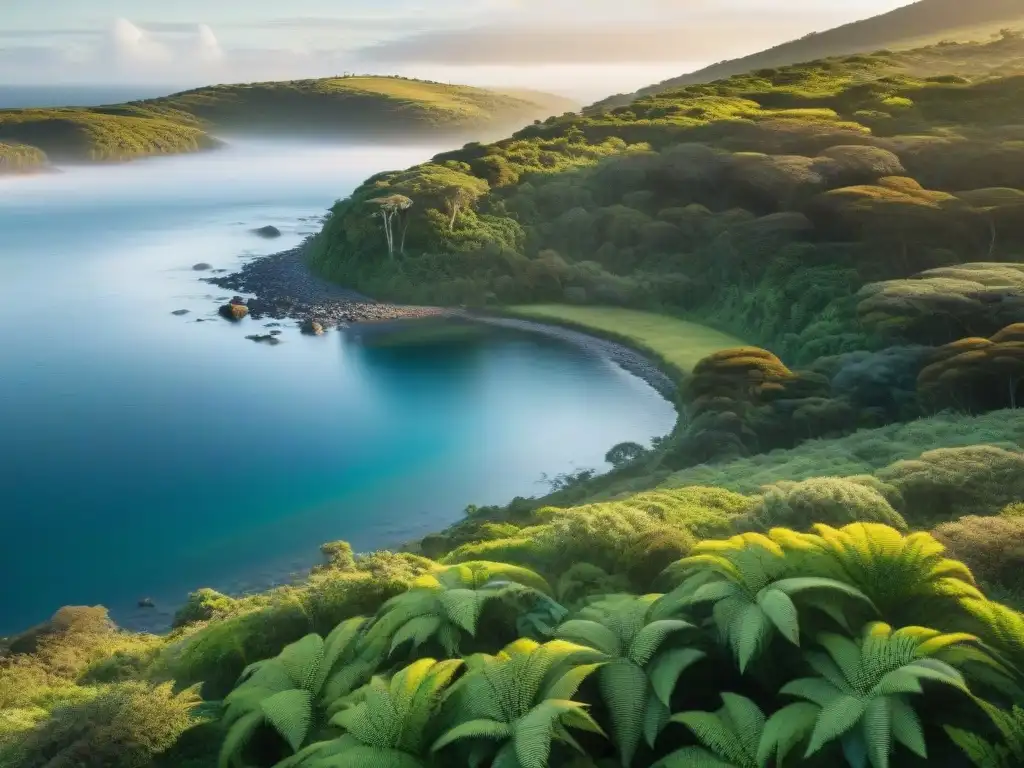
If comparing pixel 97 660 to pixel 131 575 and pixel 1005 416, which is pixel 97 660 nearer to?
pixel 131 575

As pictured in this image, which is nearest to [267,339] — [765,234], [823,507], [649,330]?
[649,330]

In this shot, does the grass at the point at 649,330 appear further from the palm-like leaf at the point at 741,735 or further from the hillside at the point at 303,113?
the hillside at the point at 303,113

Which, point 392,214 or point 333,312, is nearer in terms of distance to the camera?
point 333,312

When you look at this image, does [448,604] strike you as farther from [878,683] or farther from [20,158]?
[20,158]

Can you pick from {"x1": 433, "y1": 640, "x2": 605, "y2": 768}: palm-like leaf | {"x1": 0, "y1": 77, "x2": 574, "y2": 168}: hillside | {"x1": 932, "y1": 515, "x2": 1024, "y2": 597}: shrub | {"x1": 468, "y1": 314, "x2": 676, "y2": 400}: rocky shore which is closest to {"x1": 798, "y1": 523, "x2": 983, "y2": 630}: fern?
{"x1": 932, "y1": 515, "x2": 1024, "y2": 597}: shrub

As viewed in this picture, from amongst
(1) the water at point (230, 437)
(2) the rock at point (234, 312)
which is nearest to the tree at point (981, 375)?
(1) the water at point (230, 437)

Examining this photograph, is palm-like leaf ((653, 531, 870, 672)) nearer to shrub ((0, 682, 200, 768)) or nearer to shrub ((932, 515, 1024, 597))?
shrub ((932, 515, 1024, 597))
